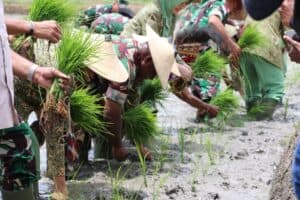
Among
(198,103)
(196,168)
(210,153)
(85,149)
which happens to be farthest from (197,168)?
(198,103)

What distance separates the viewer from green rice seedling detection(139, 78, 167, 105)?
4793mm

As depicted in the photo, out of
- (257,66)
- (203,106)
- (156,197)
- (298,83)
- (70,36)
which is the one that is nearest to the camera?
(70,36)

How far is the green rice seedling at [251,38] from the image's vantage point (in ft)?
19.2

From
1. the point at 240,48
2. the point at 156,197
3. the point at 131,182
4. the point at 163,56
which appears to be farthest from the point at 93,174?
the point at 240,48

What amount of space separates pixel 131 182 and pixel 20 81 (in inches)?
35.5

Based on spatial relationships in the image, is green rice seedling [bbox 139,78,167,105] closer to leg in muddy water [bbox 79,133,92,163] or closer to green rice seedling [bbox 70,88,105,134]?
leg in muddy water [bbox 79,133,92,163]

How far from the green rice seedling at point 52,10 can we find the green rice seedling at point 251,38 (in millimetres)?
2083

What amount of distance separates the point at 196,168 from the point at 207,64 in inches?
37.6

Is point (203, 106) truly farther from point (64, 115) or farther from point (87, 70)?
point (64, 115)

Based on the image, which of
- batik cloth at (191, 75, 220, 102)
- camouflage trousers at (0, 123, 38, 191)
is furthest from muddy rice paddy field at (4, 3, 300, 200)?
camouflage trousers at (0, 123, 38, 191)

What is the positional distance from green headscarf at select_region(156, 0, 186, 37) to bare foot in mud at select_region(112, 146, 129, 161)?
127cm

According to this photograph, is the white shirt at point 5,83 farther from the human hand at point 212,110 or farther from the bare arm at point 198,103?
the human hand at point 212,110

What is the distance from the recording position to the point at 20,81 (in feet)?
12.5

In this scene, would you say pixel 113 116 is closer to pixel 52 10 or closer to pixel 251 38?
pixel 52 10
